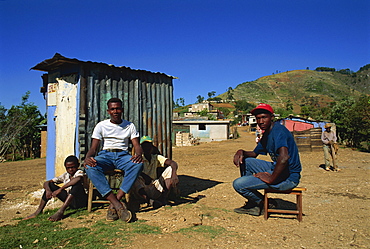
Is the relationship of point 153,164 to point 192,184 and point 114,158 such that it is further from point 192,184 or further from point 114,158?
point 192,184

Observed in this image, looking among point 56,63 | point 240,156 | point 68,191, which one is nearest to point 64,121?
point 56,63

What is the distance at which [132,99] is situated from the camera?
20.7 ft

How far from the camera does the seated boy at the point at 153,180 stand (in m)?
5.18

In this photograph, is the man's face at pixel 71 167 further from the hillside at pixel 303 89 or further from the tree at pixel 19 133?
the hillside at pixel 303 89

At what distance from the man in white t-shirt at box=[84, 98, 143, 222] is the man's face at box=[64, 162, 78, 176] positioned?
0.49 m

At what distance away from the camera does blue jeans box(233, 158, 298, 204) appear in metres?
4.12

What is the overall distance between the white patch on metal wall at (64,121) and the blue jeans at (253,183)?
3457 mm

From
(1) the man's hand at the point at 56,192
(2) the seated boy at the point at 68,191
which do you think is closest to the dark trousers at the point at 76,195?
(2) the seated boy at the point at 68,191

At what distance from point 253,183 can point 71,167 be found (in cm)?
302

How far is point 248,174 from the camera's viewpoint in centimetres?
466

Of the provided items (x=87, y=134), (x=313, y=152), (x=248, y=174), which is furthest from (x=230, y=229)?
(x=313, y=152)

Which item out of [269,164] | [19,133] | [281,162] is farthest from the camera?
[19,133]

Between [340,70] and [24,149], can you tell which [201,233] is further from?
[340,70]

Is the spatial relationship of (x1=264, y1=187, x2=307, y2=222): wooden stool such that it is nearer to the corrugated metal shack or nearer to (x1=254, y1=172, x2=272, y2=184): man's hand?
(x1=254, y1=172, x2=272, y2=184): man's hand
